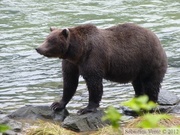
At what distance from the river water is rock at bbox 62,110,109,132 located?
51.1 inches

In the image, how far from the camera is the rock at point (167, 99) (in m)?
8.98

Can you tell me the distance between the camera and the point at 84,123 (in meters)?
7.55

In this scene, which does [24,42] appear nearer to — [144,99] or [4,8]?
[4,8]

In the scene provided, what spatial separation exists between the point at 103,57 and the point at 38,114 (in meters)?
1.32

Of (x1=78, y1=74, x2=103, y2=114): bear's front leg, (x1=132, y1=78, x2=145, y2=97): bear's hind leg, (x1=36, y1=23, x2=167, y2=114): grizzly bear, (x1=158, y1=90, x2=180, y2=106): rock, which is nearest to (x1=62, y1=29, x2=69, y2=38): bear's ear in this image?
(x1=36, y1=23, x2=167, y2=114): grizzly bear

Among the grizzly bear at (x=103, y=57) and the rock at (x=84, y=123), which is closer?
the rock at (x=84, y=123)

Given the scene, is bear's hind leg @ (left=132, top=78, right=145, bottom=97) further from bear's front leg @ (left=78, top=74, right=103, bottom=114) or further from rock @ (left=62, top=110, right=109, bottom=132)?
rock @ (left=62, top=110, right=109, bottom=132)

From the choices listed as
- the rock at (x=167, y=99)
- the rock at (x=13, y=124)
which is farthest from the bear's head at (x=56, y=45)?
the rock at (x=167, y=99)

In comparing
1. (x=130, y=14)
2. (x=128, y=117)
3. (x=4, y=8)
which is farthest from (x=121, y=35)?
(x=4, y=8)

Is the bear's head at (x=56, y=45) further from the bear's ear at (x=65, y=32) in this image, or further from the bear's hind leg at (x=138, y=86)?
the bear's hind leg at (x=138, y=86)

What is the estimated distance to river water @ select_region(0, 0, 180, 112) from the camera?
10211 mm

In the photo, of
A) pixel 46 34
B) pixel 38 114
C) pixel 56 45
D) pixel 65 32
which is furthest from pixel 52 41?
pixel 46 34

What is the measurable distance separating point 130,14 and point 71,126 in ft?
36.9

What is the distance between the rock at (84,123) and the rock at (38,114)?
1.83ft
